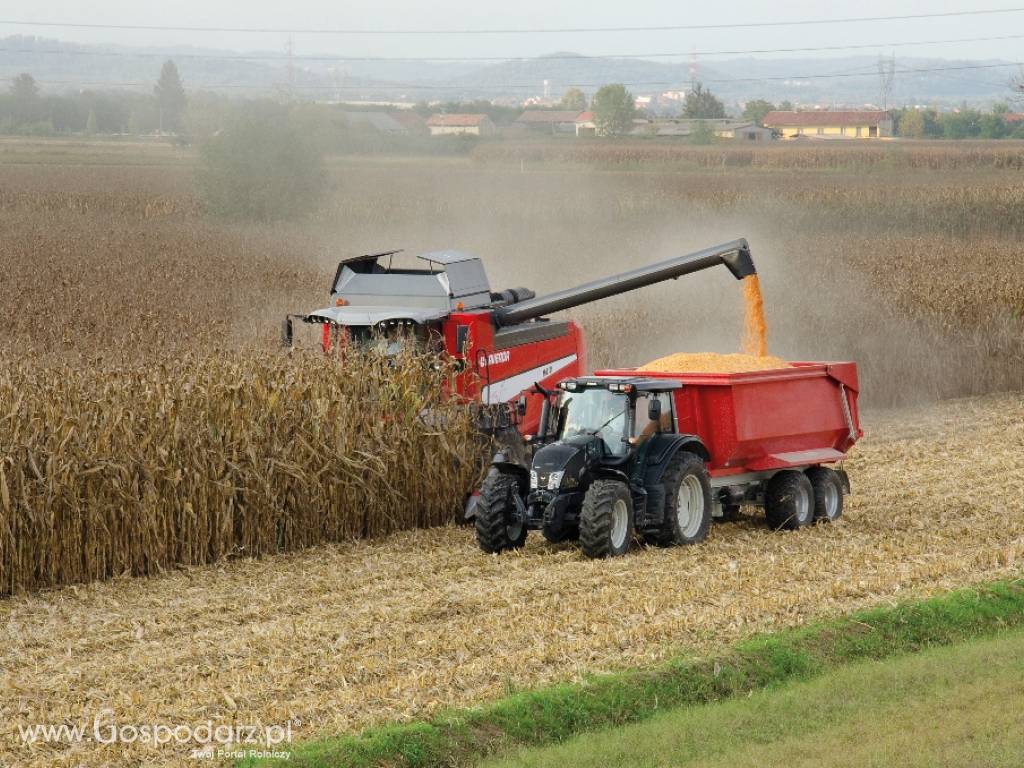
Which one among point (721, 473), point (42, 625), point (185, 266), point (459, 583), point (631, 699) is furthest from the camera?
point (185, 266)

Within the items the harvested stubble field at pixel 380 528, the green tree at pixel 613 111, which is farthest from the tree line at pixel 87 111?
the harvested stubble field at pixel 380 528

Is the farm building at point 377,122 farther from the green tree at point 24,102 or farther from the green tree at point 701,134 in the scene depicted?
the green tree at point 24,102

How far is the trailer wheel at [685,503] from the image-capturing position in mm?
11969

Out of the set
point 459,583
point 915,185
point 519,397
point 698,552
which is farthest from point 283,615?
point 915,185

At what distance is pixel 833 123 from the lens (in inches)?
5197

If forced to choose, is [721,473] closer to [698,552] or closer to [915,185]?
[698,552]

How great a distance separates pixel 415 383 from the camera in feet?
44.9

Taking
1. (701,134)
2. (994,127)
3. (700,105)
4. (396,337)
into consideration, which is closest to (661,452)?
(396,337)

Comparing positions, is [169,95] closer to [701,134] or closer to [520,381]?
[701,134]

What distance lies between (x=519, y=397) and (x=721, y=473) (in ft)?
9.21

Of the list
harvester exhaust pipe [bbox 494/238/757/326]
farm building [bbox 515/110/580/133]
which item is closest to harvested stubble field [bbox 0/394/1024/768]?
harvester exhaust pipe [bbox 494/238/757/326]

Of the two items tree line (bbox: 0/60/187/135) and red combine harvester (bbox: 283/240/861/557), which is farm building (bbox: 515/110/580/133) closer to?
tree line (bbox: 0/60/187/135)

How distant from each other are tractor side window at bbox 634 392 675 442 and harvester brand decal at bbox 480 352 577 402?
2346 mm

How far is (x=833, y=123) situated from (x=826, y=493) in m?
124
